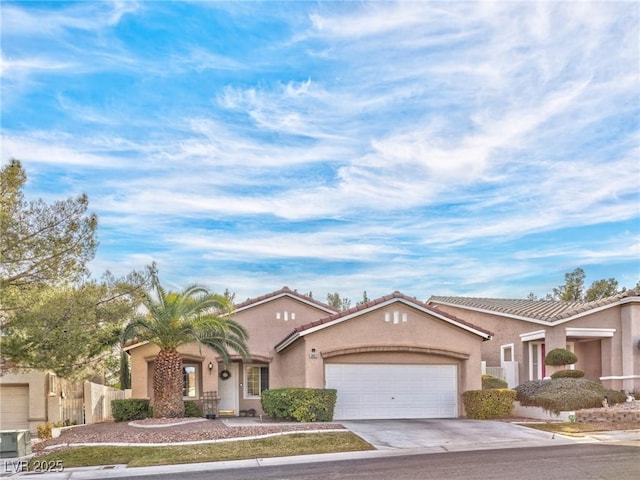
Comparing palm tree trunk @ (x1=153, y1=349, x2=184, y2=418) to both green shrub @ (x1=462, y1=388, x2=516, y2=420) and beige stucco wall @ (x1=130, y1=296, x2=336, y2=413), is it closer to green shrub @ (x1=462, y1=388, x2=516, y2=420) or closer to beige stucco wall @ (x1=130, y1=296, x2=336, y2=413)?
beige stucco wall @ (x1=130, y1=296, x2=336, y2=413)

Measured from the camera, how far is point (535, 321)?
25875 millimetres

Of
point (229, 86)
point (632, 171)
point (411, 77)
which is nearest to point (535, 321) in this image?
point (632, 171)

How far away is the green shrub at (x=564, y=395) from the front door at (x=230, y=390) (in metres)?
11.8

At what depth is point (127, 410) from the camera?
23.2 metres

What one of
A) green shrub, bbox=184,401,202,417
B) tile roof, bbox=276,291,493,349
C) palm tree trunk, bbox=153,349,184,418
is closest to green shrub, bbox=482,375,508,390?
tile roof, bbox=276,291,493,349

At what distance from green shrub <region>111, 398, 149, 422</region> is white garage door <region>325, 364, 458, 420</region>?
7.59 meters

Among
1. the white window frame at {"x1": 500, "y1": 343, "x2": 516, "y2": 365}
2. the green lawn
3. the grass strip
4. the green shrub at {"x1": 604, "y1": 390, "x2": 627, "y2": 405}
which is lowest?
the grass strip

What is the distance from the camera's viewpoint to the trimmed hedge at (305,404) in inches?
774

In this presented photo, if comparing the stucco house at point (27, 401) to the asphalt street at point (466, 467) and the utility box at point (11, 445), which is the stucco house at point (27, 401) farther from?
the asphalt street at point (466, 467)

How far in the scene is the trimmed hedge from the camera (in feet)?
64.5

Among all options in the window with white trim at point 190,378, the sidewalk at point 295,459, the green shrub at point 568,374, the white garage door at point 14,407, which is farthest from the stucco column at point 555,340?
the white garage door at point 14,407

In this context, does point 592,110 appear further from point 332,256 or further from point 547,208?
point 332,256

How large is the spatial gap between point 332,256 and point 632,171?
13.1 metres

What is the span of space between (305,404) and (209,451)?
5.18m
